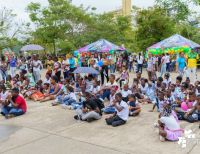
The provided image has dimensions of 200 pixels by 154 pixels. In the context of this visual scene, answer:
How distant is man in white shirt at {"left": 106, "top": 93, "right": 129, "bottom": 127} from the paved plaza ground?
0.20 meters

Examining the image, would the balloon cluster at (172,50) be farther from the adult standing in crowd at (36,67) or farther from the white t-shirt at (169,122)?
the white t-shirt at (169,122)

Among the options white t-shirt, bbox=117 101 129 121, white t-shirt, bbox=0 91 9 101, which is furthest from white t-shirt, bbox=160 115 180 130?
white t-shirt, bbox=0 91 9 101

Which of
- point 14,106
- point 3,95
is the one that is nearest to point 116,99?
point 14,106

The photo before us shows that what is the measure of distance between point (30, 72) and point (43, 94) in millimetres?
3444

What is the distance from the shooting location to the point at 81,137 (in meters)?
8.20

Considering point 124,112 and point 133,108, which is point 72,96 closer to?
point 133,108

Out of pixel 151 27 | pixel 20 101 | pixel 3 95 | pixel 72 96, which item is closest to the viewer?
pixel 20 101

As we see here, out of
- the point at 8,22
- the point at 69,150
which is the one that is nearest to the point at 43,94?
the point at 69,150

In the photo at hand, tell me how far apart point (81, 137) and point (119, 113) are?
1.58m

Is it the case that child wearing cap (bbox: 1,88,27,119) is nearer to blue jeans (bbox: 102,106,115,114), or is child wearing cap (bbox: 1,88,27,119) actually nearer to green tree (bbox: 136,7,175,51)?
blue jeans (bbox: 102,106,115,114)

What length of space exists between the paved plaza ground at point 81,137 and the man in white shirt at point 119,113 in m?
0.20

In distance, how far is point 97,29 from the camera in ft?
108

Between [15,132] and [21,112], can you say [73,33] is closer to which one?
[21,112]

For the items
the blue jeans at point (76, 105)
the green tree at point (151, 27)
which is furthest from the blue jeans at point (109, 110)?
the green tree at point (151, 27)
